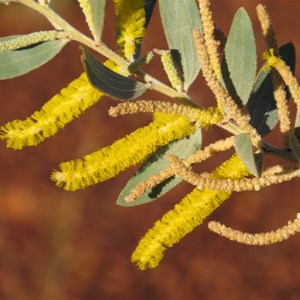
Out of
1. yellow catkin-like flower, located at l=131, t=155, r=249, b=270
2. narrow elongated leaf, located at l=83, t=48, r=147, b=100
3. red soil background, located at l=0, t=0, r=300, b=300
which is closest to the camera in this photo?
narrow elongated leaf, located at l=83, t=48, r=147, b=100

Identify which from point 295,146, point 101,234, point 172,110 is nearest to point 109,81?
point 172,110

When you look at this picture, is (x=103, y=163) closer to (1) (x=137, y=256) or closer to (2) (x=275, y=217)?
(1) (x=137, y=256)

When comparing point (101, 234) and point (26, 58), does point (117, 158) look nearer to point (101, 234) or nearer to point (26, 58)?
point (26, 58)

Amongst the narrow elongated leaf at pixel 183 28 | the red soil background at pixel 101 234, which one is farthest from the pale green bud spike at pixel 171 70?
the red soil background at pixel 101 234

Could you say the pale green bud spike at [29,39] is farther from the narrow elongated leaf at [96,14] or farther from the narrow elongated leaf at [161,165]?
the narrow elongated leaf at [161,165]

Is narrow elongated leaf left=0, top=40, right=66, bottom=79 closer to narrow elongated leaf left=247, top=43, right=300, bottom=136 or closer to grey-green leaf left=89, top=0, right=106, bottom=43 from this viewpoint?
grey-green leaf left=89, top=0, right=106, bottom=43

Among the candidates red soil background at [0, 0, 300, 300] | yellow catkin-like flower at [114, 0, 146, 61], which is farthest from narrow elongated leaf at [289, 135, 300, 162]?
red soil background at [0, 0, 300, 300]
